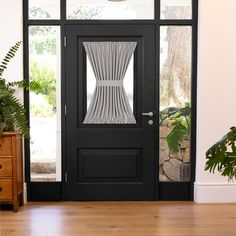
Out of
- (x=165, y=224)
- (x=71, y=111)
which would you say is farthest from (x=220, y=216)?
(x=71, y=111)

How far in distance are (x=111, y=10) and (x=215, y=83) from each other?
1448 mm

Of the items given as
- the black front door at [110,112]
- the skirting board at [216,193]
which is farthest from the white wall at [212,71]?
the black front door at [110,112]

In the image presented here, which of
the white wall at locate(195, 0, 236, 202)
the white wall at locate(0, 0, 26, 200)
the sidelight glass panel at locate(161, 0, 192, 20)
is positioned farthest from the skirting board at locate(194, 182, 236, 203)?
the white wall at locate(0, 0, 26, 200)

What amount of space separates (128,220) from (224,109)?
1.67m

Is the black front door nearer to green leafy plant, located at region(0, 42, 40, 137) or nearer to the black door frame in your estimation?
the black door frame

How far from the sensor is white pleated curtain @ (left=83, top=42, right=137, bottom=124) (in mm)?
4238

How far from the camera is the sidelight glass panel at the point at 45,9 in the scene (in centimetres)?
422

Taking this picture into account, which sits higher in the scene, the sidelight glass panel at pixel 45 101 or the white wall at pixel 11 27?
the white wall at pixel 11 27

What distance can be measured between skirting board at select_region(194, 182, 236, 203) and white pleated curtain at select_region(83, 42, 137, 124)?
1.32 m

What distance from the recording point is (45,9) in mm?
4234

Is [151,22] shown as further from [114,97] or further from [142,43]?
[114,97]

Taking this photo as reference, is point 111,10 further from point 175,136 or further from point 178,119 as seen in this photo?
point 175,136

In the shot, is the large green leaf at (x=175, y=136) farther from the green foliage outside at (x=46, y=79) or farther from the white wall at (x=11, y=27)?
the white wall at (x=11, y=27)

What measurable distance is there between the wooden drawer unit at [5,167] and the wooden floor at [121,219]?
0.41m
